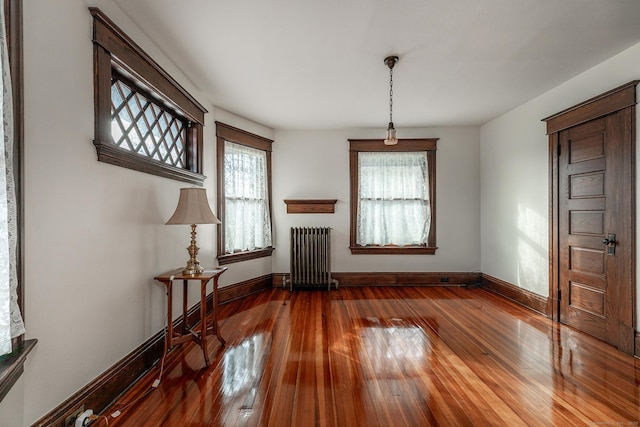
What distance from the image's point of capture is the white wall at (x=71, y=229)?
133 centimetres

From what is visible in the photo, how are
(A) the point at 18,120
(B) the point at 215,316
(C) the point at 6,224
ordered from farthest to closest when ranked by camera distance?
(B) the point at 215,316 → (A) the point at 18,120 → (C) the point at 6,224

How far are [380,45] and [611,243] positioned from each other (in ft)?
8.98

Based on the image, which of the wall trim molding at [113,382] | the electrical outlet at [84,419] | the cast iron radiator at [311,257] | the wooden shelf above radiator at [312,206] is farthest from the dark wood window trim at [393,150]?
the electrical outlet at [84,419]

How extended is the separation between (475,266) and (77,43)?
531 cm

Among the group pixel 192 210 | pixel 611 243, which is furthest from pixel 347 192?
pixel 611 243

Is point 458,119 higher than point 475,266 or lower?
higher

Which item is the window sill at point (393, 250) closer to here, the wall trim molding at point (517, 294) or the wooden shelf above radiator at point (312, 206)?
the wooden shelf above radiator at point (312, 206)

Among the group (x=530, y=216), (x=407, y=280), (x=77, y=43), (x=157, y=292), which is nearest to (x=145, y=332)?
(x=157, y=292)

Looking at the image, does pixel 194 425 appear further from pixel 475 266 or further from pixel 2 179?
pixel 475 266

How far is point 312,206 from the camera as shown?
14.9ft

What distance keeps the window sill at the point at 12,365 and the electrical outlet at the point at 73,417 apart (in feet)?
1.46

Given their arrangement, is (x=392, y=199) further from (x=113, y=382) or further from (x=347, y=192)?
(x=113, y=382)

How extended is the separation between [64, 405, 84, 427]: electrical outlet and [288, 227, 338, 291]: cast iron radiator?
292 cm

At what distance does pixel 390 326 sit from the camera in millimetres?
2930
